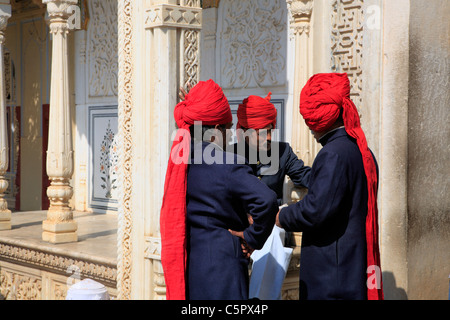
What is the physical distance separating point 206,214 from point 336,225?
52cm

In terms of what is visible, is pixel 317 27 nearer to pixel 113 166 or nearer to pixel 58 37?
pixel 58 37

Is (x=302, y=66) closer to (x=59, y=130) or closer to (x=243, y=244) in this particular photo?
(x=243, y=244)

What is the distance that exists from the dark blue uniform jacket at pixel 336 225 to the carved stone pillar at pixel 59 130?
3523mm

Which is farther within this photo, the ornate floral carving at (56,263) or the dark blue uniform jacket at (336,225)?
the ornate floral carving at (56,263)

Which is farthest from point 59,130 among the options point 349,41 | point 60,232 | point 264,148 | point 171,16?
point 349,41

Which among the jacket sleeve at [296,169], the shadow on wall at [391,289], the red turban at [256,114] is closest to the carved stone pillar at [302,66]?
the jacket sleeve at [296,169]

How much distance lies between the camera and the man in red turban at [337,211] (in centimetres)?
267

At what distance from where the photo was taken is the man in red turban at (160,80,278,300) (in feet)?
8.93

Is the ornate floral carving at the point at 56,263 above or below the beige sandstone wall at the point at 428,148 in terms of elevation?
below

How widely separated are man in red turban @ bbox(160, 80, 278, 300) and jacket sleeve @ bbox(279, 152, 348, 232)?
12 centimetres

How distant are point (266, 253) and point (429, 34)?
149 centimetres

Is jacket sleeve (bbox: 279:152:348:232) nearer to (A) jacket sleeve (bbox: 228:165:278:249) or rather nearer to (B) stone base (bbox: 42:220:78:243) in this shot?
(A) jacket sleeve (bbox: 228:165:278:249)

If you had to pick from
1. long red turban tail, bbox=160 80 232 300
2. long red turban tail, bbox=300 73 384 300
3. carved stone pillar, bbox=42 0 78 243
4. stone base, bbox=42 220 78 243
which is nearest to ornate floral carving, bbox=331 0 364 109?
long red turban tail, bbox=300 73 384 300

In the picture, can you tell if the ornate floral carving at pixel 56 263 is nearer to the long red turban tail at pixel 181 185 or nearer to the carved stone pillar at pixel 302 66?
the carved stone pillar at pixel 302 66
